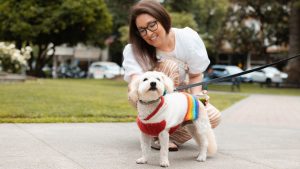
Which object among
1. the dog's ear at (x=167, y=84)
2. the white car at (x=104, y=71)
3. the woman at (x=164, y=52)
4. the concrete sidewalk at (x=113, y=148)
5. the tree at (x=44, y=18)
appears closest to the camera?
the dog's ear at (x=167, y=84)

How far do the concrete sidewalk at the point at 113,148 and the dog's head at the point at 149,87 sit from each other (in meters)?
0.70

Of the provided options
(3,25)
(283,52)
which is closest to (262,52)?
(283,52)

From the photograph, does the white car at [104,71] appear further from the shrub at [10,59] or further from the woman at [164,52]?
the woman at [164,52]

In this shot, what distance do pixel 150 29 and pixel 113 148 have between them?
4.86 ft

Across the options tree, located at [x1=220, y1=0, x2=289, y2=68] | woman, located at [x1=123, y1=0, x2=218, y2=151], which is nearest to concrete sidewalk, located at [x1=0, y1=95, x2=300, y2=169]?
woman, located at [x1=123, y1=0, x2=218, y2=151]

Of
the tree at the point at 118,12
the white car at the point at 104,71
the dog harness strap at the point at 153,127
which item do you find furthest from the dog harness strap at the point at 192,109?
the white car at the point at 104,71

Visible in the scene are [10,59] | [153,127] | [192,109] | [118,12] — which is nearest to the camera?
[153,127]

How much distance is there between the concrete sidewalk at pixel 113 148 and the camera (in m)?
4.82

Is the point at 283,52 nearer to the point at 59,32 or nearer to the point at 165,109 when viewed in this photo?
the point at 59,32

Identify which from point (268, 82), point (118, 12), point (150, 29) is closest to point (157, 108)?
point (150, 29)

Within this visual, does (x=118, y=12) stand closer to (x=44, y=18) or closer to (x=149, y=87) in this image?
(x=44, y=18)

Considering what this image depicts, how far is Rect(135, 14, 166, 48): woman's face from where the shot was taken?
520 centimetres

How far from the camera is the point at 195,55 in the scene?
18.4 feet

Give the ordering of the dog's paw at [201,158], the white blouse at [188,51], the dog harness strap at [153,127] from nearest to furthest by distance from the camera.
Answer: the dog harness strap at [153,127] < the dog's paw at [201,158] < the white blouse at [188,51]
